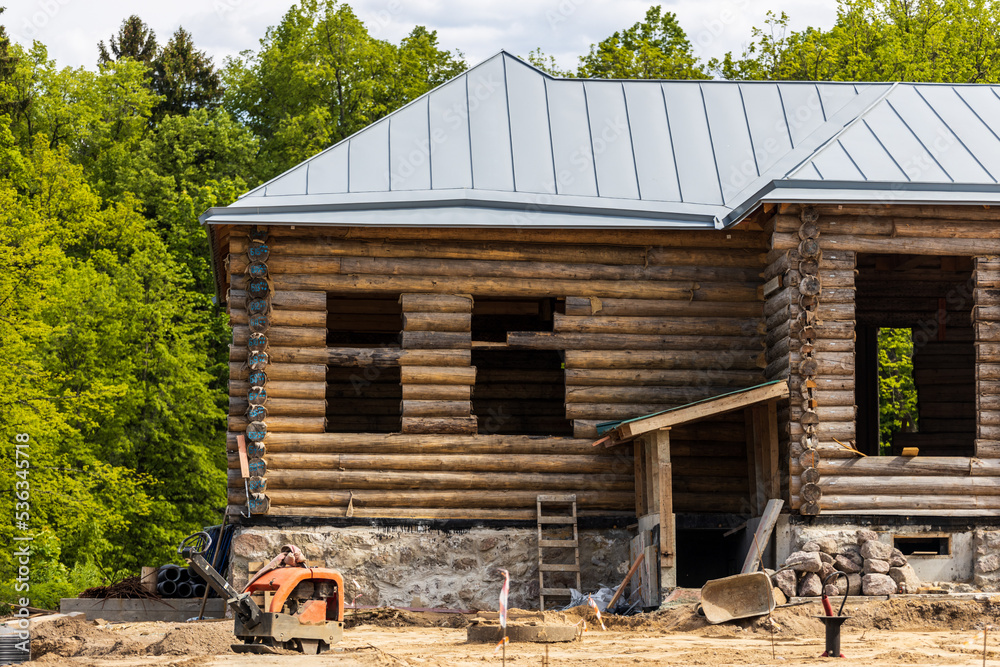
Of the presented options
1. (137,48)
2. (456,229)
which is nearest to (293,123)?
(137,48)

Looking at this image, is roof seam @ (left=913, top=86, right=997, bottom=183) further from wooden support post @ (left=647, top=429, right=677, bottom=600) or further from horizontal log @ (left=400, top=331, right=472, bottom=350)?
horizontal log @ (left=400, top=331, right=472, bottom=350)

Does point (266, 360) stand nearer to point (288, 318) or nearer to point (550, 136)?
point (288, 318)

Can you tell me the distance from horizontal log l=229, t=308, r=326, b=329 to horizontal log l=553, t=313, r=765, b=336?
3.31 metres

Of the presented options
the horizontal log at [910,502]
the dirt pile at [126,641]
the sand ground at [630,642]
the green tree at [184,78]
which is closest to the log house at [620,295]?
the horizontal log at [910,502]

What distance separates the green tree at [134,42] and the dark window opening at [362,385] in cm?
2244

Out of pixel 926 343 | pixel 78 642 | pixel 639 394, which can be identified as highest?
pixel 926 343

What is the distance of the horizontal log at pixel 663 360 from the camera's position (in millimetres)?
17688

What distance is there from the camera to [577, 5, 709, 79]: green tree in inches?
1394

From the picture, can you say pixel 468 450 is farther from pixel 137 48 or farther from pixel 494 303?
pixel 137 48

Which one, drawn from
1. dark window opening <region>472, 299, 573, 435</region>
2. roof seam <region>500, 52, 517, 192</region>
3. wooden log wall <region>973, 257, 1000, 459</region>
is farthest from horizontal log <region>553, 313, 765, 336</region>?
A: dark window opening <region>472, 299, 573, 435</region>

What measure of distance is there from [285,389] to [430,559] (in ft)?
9.81

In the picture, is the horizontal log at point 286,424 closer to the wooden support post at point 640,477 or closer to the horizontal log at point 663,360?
the horizontal log at point 663,360

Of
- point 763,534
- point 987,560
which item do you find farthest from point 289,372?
point 987,560

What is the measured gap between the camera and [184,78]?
40.8 meters
